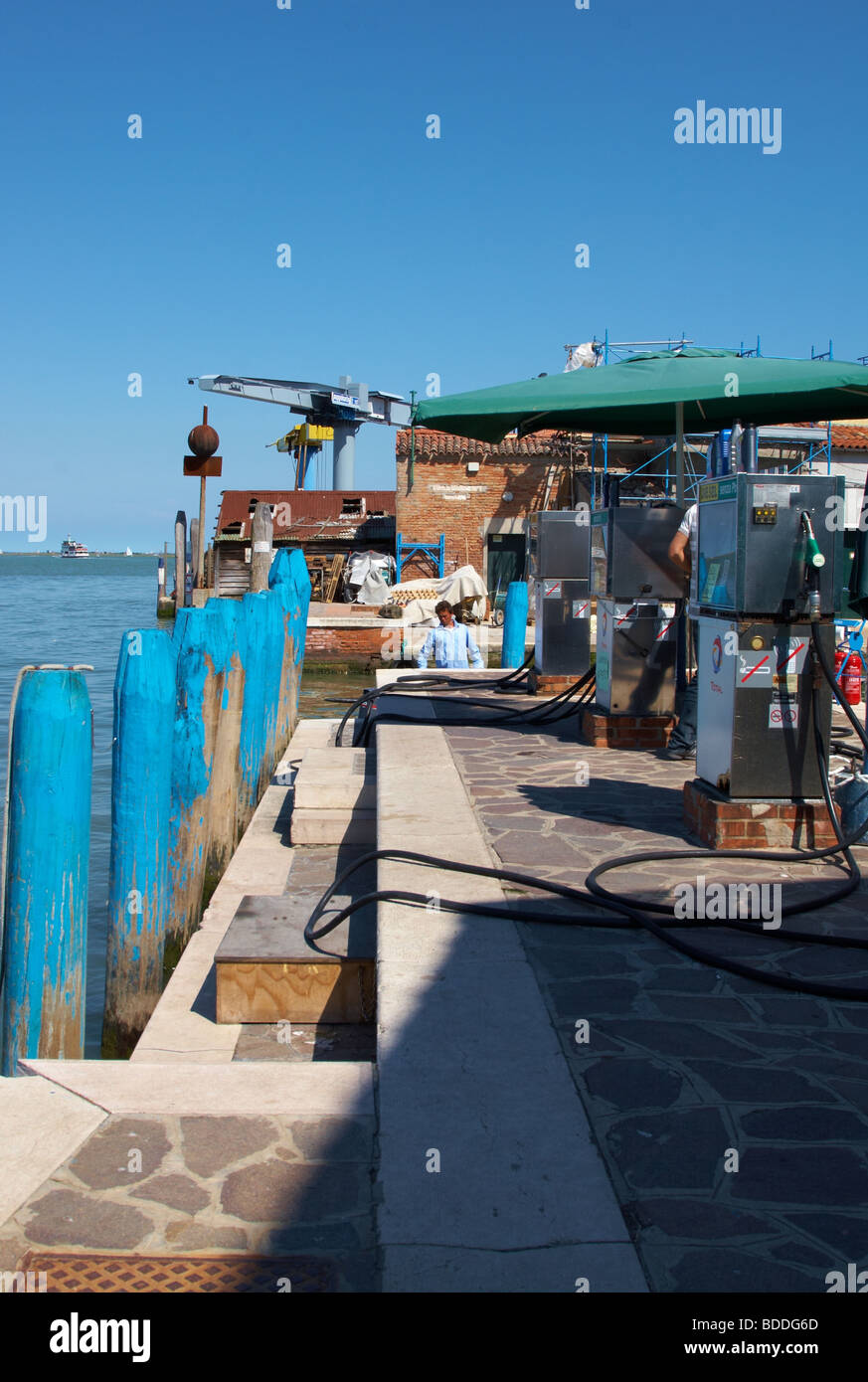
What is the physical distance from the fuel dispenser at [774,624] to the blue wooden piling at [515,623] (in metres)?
11.3

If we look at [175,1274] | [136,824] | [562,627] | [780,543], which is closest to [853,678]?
[562,627]

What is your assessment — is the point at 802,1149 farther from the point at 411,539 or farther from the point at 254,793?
the point at 411,539

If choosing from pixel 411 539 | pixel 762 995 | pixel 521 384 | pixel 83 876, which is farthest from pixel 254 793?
pixel 411 539

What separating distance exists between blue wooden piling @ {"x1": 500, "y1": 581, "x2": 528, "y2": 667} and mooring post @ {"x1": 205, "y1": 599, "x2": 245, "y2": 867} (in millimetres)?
8822

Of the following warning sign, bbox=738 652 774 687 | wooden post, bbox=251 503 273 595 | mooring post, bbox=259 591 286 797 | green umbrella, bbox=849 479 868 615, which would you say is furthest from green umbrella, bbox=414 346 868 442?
wooden post, bbox=251 503 273 595

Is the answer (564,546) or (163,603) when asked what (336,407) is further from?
(564,546)

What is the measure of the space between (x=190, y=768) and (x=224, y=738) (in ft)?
3.43

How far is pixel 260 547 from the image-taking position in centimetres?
2148

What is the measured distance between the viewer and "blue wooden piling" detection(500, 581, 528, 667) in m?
17.3

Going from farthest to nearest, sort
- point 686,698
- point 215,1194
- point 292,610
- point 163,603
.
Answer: point 163,603
point 292,610
point 686,698
point 215,1194

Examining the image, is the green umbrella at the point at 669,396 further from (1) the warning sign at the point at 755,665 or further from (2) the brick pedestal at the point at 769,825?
(2) the brick pedestal at the point at 769,825

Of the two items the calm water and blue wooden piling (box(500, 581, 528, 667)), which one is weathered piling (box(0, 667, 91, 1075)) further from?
blue wooden piling (box(500, 581, 528, 667))

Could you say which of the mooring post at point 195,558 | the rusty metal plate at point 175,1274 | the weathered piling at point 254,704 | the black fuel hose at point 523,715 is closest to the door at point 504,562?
the mooring post at point 195,558
